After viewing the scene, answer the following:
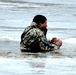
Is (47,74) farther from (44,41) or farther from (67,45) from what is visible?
(67,45)

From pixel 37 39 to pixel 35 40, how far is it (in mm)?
59

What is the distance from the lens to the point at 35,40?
12906mm

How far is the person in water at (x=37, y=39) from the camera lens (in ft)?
42.2

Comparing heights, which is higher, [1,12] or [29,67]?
[29,67]

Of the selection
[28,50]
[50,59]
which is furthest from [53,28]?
[50,59]

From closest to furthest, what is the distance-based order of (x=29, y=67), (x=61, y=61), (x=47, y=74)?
(x=47, y=74) → (x=29, y=67) → (x=61, y=61)

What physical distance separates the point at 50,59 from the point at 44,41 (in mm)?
1167

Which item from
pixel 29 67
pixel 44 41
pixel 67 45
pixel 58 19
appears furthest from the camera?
pixel 58 19

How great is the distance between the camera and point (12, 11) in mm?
27438

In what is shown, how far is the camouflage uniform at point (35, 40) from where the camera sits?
12.8m

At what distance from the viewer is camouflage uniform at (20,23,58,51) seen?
506 inches

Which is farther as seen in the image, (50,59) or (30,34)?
(30,34)

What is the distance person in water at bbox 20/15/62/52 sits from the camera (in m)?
12.9

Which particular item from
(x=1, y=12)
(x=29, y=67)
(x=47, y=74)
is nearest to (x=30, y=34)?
(x=29, y=67)
